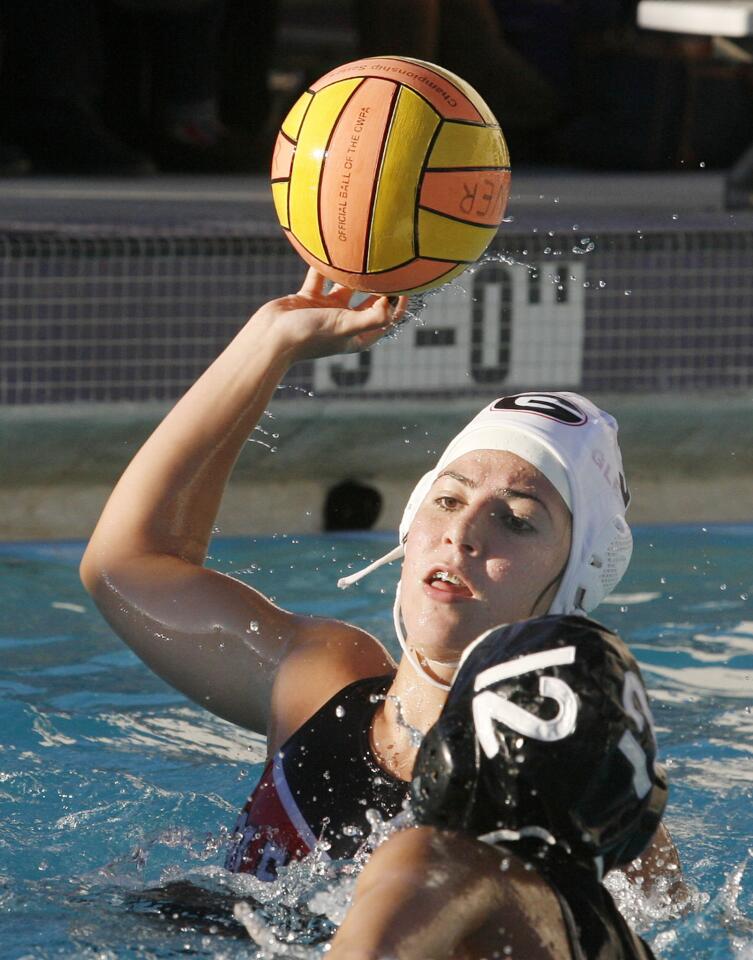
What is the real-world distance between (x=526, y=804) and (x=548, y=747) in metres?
0.06

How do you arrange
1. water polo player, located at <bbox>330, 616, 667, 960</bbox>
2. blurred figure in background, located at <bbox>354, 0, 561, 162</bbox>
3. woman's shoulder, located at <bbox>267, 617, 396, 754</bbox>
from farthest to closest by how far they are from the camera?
blurred figure in background, located at <bbox>354, 0, 561, 162</bbox>
woman's shoulder, located at <bbox>267, 617, 396, 754</bbox>
water polo player, located at <bbox>330, 616, 667, 960</bbox>

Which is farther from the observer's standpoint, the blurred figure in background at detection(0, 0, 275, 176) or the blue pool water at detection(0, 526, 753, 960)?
the blurred figure in background at detection(0, 0, 275, 176)

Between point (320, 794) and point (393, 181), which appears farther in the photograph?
point (393, 181)

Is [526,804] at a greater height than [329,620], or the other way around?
[526,804]

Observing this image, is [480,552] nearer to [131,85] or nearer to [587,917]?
[587,917]

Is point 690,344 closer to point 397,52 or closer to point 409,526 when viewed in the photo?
point 397,52

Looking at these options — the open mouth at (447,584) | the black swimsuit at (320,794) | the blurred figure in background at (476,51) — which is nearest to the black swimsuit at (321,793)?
the black swimsuit at (320,794)

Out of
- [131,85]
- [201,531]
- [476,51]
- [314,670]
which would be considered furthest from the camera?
[476,51]

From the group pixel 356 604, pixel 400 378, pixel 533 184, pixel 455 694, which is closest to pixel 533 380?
pixel 400 378

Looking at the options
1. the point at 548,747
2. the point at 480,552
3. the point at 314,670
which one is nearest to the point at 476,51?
the point at 314,670

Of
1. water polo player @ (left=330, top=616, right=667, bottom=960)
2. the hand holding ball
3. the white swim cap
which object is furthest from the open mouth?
the hand holding ball

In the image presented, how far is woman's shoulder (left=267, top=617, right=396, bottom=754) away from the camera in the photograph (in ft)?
8.02

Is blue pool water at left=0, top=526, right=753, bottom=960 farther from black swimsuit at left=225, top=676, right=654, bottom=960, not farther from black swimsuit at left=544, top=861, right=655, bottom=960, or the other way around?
black swimsuit at left=544, top=861, right=655, bottom=960

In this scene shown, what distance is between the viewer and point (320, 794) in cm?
226
